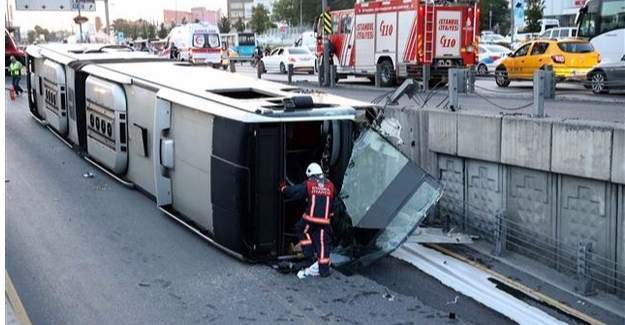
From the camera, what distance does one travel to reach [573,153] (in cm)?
855

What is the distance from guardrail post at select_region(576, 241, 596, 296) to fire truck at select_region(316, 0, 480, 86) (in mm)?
15399

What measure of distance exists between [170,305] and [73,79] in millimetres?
9278

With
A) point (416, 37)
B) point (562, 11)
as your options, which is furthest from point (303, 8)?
point (416, 37)

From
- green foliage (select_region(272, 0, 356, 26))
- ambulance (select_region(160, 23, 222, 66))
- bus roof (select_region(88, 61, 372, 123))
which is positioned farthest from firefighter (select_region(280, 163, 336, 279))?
green foliage (select_region(272, 0, 356, 26))

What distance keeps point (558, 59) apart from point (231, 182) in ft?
61.5

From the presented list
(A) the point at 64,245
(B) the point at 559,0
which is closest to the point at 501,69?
(A) the point at 64,245

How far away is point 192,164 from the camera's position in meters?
9.49

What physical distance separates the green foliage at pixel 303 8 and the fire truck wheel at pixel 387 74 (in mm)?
64644

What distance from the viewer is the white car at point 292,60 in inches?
1503

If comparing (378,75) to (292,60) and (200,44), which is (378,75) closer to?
(292,60)

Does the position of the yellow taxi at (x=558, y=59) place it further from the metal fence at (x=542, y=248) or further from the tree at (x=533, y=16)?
the tree at (x=533, y=16)

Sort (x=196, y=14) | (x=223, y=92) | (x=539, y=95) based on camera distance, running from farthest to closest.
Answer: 1. (x=196, y=14)
2. (x=223, y=92)
3. (x=539, y=95)

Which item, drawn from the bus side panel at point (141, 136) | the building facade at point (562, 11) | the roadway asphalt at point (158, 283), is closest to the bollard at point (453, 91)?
the roadway asphalt at point (158, 283)

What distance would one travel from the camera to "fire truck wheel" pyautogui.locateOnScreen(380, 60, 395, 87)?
81.3 feet
